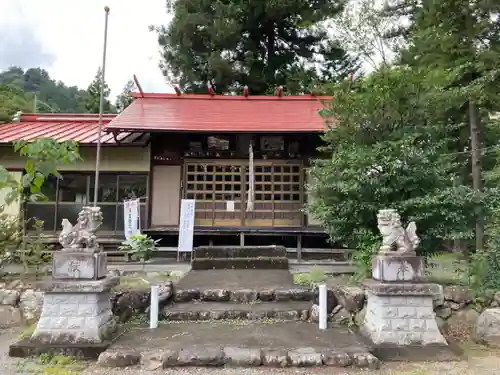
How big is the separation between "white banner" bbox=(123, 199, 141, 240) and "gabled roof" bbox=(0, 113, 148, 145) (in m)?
2.00

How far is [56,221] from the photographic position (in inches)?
444

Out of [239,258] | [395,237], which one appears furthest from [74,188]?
[395,237]

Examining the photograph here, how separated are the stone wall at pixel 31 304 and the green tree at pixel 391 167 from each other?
343 cm

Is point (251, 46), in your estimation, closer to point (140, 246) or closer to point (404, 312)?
point (140, 246)

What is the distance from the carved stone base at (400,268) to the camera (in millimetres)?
4930

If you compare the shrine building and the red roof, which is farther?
the shrine building

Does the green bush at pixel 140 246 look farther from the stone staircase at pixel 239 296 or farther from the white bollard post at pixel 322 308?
the white bollard post at pixel 322 308

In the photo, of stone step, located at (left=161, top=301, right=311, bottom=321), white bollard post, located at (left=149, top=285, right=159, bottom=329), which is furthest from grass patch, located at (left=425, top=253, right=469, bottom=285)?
white bollard post, located at (left=149, top=285, right=159, bottom=329)

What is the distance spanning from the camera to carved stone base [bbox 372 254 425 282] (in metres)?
4.93

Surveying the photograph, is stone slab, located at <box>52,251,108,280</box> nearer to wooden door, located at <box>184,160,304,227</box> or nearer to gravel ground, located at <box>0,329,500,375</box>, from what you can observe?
gravel ground, located at <box>0,329,500,375</box>

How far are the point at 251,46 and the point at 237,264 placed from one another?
46.2 ft

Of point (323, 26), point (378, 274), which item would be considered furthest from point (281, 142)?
point (323, 26)

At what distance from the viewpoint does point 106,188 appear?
11.6 meters

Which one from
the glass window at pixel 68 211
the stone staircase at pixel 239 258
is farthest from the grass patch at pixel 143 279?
the glass window at pixel 68 211
